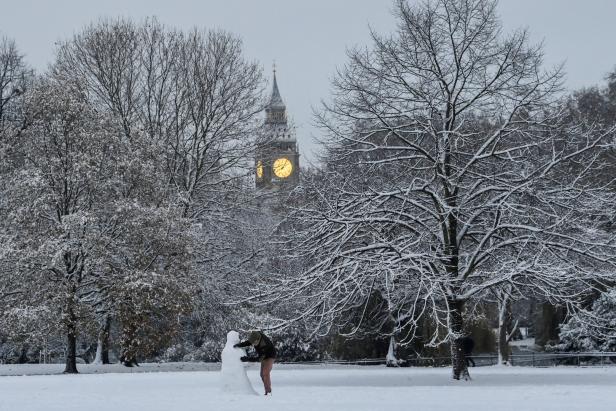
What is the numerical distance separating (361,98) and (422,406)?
1101 cm

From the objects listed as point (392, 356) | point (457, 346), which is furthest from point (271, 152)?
point (457, 346)

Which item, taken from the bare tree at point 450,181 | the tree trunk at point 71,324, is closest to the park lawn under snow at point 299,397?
the bare tree at point 450,181

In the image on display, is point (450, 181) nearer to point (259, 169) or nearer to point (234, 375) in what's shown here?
point (234, 375)

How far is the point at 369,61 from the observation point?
2378cm

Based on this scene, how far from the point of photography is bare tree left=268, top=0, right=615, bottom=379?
2153 centimetres

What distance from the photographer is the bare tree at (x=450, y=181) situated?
848 inches

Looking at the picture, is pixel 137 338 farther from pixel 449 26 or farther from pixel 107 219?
pixel 449 26

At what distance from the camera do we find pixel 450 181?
71.3ft

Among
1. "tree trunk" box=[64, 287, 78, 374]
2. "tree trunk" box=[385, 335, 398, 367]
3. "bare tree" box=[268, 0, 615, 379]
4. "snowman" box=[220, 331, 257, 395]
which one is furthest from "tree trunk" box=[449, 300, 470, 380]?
"tree trunk" box=[64, 287, 78, 374]

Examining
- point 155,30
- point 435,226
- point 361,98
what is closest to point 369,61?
point 361,98

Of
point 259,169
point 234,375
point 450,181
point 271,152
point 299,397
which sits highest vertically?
point 271,152

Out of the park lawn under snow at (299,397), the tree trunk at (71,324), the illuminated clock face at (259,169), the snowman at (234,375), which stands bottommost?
the park lawn under snow at (299,397)

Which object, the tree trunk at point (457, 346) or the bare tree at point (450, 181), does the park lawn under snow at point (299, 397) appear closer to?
the tree trunk at point (457, 346)

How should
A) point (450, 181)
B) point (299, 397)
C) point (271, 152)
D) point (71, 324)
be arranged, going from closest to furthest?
1. point (299, 397)
2. point (450, 181)
3. point (71, 324)
4. point (271, 152)
